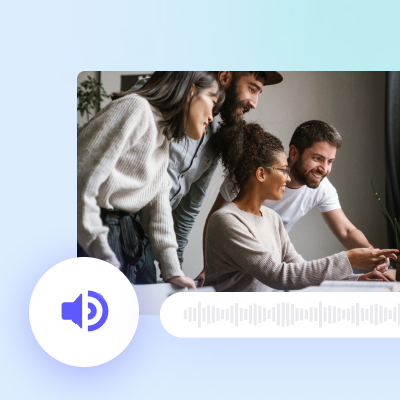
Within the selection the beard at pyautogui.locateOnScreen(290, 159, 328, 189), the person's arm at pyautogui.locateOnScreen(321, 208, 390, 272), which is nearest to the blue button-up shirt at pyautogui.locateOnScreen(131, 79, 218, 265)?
the beard at pyautogui.locateOnScreen(290, 159, 328, 189)

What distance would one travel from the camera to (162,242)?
1.21 metres

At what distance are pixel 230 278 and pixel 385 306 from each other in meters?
0.38

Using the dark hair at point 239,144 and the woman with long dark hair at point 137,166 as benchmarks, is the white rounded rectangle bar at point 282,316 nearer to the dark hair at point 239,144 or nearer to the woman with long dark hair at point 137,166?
the woman with long dark hair at point 137,166

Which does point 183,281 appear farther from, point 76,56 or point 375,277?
point 76,56

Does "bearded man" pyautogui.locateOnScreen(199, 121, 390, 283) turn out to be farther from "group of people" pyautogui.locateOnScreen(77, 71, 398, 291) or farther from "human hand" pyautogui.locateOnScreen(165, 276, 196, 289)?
"human hand" pyautogui.locateOnScreen(165, 276, 196, 289)

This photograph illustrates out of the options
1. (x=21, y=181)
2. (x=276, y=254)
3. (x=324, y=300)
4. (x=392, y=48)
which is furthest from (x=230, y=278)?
(x=392, y=48)

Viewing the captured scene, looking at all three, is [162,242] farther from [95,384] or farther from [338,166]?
[338,166]

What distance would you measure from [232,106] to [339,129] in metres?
0.29

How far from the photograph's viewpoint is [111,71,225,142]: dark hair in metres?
1.22

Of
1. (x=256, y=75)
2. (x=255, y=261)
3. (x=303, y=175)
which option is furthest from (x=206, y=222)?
(x=256, y=75)

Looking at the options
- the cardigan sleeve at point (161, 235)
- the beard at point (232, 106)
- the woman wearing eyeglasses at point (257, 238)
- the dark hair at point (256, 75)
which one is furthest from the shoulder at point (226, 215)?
the dark hair at point (256, 75)

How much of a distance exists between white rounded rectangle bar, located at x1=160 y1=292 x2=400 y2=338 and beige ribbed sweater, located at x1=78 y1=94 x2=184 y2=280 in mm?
122

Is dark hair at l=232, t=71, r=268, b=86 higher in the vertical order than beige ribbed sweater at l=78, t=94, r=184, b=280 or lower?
higher

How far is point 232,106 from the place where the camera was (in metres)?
1.23
